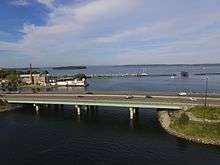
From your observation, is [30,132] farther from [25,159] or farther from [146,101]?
[146,101]

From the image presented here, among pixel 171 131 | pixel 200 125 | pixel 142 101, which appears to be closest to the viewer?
pixel 200 125

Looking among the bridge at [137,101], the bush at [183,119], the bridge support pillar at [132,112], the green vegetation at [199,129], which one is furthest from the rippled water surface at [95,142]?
the bush at [183,119]

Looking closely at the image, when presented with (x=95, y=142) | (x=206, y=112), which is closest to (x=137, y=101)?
(x=206, y=112)

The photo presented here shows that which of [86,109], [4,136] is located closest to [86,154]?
Result: [4,136]

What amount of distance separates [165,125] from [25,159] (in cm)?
3882

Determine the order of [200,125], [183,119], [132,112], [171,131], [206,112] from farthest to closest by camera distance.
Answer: [132,112]
[206,112]
[171,131]
[183,119]
[200,125]

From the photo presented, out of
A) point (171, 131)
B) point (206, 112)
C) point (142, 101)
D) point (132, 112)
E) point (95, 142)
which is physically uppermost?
point (142, 101)

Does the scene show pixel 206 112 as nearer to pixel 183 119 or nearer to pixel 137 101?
pixel 183 119

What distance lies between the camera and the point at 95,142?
74.7 meters

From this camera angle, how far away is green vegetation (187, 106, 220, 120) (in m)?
77.2

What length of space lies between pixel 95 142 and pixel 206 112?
29.8 m

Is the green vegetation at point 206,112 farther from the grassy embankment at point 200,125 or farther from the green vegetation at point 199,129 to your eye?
the green vegetation at point 199,129

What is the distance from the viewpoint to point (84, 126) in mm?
92062

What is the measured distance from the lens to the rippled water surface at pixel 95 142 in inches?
2484
